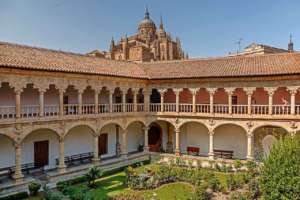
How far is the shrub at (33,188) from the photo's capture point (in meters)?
15.9

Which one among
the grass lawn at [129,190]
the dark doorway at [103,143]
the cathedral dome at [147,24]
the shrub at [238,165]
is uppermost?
the cathedral dome at [147,24]

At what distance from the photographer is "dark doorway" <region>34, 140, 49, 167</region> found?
19703 mm

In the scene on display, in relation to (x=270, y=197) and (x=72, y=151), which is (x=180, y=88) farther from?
(x=270, y=197)

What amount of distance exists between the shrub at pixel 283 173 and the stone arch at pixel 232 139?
10280 millimetres

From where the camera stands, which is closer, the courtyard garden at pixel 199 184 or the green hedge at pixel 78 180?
the courtyard garden at pixel 199 184

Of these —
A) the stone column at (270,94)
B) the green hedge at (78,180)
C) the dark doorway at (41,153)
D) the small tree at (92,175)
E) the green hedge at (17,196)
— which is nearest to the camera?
the green hedge at (17,196)

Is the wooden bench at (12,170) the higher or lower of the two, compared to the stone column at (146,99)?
lower

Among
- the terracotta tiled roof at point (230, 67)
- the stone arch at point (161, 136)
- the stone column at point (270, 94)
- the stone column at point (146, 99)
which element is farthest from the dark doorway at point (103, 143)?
the stone column at point (270, 94)

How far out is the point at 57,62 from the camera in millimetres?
18938

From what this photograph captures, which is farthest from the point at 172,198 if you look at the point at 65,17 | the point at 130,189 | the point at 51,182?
the point at 65,17

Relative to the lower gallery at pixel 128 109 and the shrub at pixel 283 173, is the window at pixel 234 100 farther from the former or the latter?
the shrub at pixel 283 173

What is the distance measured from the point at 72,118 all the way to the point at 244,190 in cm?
1170

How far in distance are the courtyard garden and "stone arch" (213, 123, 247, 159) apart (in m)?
3.07

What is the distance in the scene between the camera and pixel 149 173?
19.2 meters
